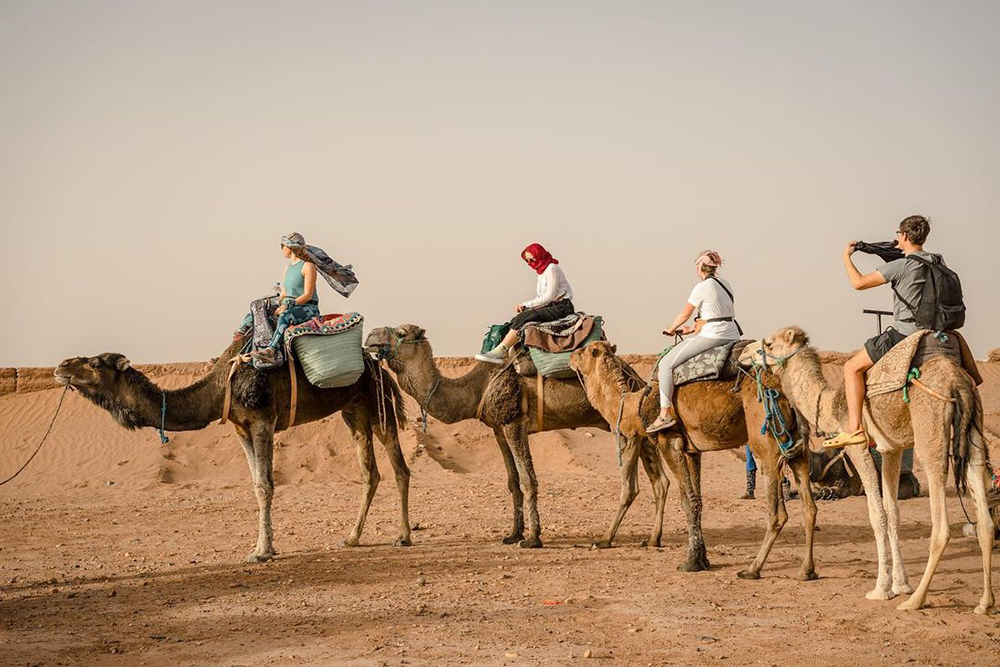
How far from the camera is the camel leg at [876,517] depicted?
29.3 ft

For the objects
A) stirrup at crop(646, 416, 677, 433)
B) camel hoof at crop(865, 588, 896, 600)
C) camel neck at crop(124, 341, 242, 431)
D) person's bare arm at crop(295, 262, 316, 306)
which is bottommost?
camel hoof at crop(865, 588, 896, 600)

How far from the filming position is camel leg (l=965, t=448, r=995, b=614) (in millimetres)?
8094

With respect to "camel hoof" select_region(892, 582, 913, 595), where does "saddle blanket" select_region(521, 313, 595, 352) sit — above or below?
above

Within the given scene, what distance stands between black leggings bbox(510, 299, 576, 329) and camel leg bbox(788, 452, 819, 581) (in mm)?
3786

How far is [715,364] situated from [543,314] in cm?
292

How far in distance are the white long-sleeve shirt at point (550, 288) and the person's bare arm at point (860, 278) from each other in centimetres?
447

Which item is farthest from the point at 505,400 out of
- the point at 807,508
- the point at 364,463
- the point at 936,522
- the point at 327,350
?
the point at 936,522

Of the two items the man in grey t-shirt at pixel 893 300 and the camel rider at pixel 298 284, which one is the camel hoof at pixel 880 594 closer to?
the man in grey t-shirt at pixel 893 300

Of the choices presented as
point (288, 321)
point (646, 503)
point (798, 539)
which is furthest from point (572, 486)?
point (288, 321)

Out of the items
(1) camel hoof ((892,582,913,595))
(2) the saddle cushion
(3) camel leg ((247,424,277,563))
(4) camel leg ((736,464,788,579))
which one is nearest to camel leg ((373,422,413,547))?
(2) the saddle cushion

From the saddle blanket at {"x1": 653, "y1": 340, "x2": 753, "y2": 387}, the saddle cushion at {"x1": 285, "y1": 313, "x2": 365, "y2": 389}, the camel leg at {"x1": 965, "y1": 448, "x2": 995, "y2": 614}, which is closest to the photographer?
the camel leg at {"x1": 965, "y1": 448, "x2": 995, "y2": 614}

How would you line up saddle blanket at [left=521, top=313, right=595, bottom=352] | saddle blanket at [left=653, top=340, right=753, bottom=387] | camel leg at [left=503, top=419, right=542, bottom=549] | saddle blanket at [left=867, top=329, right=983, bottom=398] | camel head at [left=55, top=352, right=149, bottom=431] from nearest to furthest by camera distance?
saddle blanket at [left=867, top=329, right=983, bottom=398] < saddle blanket at [left=653, top=340, right=753, bottom=387] < camel head at [left=55, top=352, right=149, bottom=431] < camel leg at [left=503, top=419, right=542, bottom=549] < saddle blanket at [left=521, top=313, right=595, bottom=352]

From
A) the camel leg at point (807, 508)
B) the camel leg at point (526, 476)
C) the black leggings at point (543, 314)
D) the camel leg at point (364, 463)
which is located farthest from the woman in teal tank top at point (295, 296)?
the camel leg at point (807, 508)

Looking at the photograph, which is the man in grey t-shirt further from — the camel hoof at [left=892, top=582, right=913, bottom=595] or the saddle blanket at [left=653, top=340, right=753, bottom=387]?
the saddle blanket at [left=653, top=340, right=753, bottom=387]
